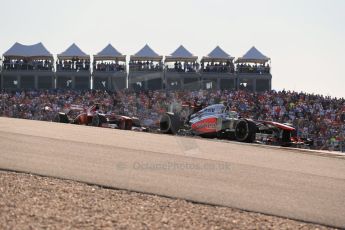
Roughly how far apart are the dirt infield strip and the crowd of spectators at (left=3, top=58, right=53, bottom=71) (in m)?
36.4

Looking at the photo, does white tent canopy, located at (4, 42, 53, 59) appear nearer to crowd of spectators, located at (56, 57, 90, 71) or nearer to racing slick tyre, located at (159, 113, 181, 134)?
crowd of spectators, located at (56, 57, 90, 71)

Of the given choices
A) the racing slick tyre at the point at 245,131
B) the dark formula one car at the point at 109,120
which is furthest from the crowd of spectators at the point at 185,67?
the racing slick tyre at the point at 245,131

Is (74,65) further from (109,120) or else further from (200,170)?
(200,170)

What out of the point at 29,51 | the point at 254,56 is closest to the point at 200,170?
the point at 254,56

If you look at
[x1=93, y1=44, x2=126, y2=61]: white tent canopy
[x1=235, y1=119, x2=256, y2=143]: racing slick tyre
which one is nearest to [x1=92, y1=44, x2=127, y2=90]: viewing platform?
[x1=93, y1=44, x2=126, y2=61]: white tent canopy

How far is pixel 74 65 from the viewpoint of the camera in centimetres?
4184

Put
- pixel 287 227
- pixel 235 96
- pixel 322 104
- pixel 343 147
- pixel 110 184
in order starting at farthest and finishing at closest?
pixel 235 96 → pixel 322 104 → pixel 343 147 → pixel 110 184 → pixel 287 227

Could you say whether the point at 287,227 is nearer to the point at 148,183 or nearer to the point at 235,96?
the point at 148,183

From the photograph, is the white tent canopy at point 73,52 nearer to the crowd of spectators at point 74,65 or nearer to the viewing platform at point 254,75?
the crowd of spectators at point 74,65

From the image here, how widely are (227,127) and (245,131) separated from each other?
89cm

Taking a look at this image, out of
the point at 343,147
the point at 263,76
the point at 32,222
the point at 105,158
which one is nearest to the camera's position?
the point at 32,222

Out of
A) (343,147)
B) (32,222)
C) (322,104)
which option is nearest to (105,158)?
(32,222)

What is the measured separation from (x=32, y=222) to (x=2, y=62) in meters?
40.1

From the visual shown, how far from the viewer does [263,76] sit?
40.6 meters
